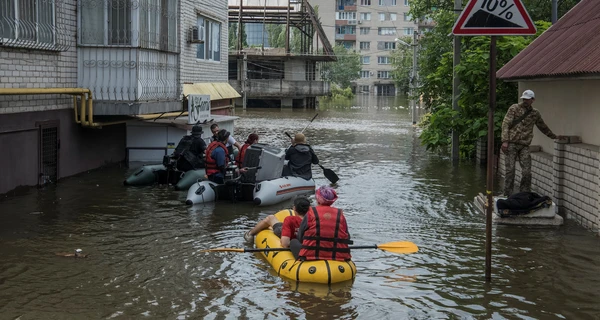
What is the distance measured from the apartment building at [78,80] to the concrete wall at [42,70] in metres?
0.02

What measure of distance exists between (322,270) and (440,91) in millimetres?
17324

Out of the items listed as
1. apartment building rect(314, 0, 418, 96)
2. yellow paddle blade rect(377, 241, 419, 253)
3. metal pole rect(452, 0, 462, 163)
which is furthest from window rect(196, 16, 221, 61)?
apartment building rect(314, 0, 418, 96)

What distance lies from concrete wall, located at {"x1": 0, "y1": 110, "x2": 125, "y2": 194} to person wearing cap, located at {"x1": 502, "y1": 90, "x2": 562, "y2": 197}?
28.8 ft

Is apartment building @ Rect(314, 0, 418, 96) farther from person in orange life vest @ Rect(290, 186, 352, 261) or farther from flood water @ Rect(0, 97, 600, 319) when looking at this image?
person in orange life vest @ Rect(290, 186, 352, 261)

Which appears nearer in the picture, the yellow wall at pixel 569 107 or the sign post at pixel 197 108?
the yellow wall at pixel 569 107

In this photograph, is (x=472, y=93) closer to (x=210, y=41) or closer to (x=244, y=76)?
(x=210, y=41)

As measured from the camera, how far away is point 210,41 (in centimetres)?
2714

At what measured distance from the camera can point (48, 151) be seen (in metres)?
16.8

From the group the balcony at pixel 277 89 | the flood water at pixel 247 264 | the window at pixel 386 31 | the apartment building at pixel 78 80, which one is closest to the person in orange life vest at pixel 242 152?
the flood water at pixel 247 264

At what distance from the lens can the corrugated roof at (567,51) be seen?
12.3m

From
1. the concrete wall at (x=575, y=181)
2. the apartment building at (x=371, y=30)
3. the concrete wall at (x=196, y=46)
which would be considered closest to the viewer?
the concrete wall at (x=575, y=181)

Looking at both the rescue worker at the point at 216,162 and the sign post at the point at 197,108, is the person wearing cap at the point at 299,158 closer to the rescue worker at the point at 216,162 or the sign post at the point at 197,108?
the rescue worker at the point at 216,162

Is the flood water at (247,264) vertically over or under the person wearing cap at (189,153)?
under

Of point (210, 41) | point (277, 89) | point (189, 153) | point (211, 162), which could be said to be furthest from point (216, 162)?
point (277, 89)
